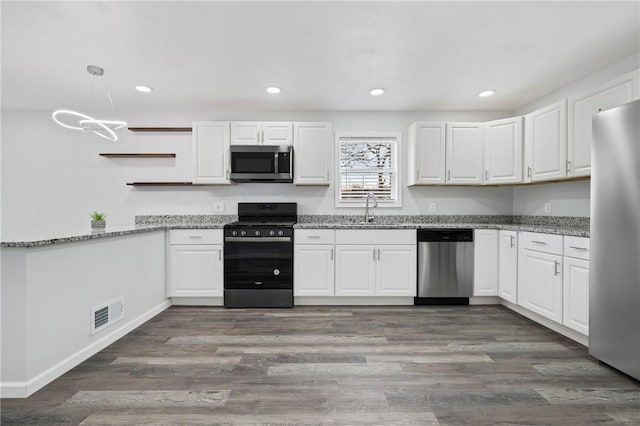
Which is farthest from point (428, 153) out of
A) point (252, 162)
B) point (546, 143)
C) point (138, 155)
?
point (138, 155)

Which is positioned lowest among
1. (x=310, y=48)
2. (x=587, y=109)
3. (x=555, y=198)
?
(x=555, y=198)

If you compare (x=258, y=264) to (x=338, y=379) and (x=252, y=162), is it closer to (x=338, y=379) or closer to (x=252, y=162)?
(x=252, y=162)

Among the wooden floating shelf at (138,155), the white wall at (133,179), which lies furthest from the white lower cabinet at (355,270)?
the wooden floating shelf at (138,155)

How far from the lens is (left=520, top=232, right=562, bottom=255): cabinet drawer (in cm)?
266

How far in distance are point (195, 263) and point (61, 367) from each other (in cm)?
157

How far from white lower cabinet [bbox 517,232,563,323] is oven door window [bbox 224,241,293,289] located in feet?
7.90

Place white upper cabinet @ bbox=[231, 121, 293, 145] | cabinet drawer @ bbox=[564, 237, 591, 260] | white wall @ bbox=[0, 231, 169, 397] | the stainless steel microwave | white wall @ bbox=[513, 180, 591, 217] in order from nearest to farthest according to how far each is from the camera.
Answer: white wall @ bbox=[0, 231, 169, 397], cabinet drawer @ bbox=[564, 237, 591, 260], white wall @ bbox=[513, 180, 591, 217], the stainless steel microwave, white upper cabinet @ bbox=[231, 121, 293, 145]

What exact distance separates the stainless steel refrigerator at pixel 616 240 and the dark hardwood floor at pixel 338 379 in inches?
8.0

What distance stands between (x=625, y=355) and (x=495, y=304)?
5.32 ft

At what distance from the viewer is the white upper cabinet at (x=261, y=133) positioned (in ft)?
12.3

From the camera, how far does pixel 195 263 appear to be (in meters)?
3.50

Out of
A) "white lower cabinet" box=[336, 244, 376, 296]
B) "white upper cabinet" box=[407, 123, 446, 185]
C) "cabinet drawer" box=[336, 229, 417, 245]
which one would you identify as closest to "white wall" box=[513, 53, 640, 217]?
"white upper cabinet" box=[407, 123, 446, 185]

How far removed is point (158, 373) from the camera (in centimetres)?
206

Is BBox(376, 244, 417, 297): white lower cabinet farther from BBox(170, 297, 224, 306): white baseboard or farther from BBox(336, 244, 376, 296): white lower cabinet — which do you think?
BBox(170, 297, 224, 306): white baseboard
